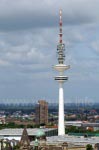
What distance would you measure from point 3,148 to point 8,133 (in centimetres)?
4910

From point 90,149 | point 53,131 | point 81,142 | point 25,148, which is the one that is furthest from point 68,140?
point 53,131

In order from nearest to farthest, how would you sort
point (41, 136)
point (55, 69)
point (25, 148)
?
1. point (25, 148)
2. point (41, 136)
3. point (55, 69)

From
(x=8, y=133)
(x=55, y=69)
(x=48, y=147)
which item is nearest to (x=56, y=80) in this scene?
(x=55, y=69)

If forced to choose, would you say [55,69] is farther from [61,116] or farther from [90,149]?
[90,149]

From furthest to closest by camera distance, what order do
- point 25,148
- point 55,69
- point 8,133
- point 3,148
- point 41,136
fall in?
point 8,133
point 55,69
point 41,136
point 3,148
point 25,148

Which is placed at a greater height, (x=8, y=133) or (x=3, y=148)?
(x=8, y=133)

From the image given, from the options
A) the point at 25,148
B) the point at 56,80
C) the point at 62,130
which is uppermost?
the point at 56,80

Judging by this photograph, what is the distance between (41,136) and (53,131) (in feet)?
145

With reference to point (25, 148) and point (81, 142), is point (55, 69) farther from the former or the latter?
point (25, 148)

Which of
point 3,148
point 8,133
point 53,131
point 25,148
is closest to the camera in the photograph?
point 25,148

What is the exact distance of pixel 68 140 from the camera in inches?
4584

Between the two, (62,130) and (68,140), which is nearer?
(68,140)

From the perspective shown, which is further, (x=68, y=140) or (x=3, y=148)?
(x=68, y=140)

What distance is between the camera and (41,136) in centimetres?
11181
